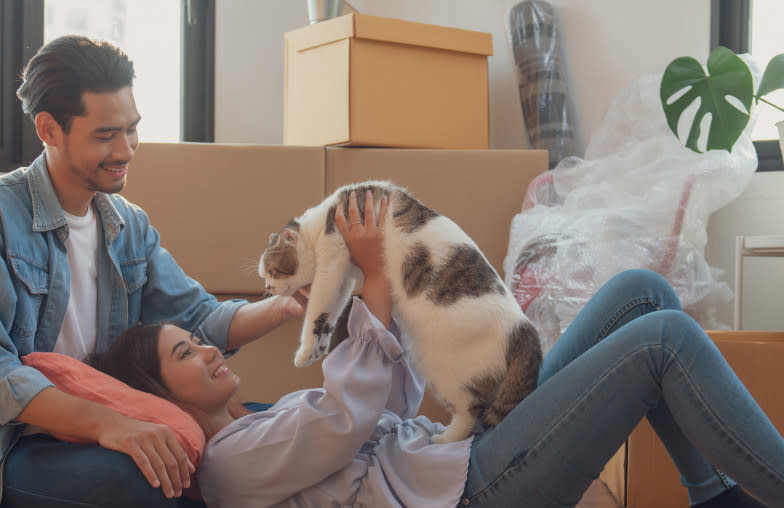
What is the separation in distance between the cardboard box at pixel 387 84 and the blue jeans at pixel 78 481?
1.39 metres

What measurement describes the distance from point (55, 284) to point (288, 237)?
46 cm

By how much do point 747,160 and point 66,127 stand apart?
5.96ft

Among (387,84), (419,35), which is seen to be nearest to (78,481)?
(387,84)

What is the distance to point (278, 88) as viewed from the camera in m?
2.95

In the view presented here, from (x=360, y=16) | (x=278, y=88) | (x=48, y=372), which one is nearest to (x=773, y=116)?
(x=360, y=16)

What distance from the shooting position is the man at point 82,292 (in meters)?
0.93

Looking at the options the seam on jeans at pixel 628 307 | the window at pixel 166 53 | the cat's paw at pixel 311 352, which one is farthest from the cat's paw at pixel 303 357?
the window at pixel 166 53

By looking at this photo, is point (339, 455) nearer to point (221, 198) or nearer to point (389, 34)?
point (221, 198)

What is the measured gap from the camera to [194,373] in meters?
1.21


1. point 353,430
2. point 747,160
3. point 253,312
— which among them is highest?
point 747,160

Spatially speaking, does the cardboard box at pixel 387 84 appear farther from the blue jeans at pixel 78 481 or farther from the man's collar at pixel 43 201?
the blue jeans at pixel 78 481

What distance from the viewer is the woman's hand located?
1303mm

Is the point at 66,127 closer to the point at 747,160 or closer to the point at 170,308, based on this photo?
the point at 170,308

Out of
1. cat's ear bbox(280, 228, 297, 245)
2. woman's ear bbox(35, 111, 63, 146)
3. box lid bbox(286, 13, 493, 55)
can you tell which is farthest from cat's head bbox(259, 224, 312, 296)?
box lid bbox(286, 13, 493, 55)
